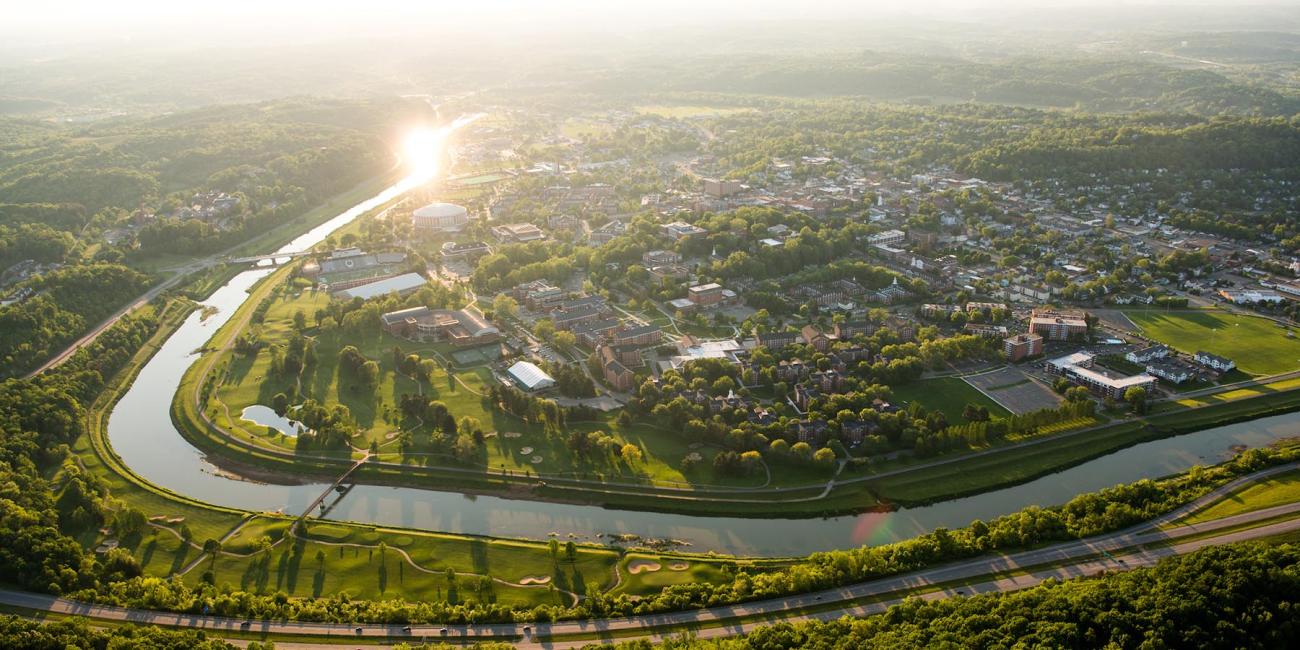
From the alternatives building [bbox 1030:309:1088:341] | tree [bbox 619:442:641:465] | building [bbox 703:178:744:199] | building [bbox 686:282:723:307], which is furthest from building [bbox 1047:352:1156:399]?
building [bbox 703:178:744:199]

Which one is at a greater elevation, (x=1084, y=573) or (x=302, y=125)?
(x=302, y=125)

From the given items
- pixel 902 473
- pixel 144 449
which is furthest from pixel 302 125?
pixel 902 473

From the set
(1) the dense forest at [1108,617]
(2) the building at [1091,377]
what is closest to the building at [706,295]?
(2) the building at [1091,377]

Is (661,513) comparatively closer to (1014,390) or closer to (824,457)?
(824,457)

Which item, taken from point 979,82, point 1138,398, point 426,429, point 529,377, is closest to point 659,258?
point 529,377

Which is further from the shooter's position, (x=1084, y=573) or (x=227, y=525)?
(x=227, y=525)

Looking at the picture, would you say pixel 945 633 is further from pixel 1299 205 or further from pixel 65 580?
pixel 1299 205

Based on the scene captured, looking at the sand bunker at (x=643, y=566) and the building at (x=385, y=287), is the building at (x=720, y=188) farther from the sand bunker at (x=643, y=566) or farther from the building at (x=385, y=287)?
the sand bunker at (x=643, y=566)

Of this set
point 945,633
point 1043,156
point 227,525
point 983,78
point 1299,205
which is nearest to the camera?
point 945,633
